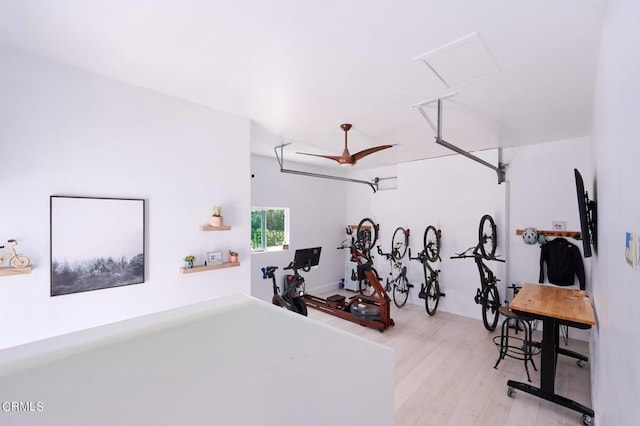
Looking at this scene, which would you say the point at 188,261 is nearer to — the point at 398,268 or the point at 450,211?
the point at 398,268

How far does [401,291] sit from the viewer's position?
5.79 m

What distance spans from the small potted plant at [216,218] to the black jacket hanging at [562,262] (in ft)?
15.4

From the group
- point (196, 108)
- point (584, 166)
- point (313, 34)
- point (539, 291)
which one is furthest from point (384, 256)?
point (313, 34)

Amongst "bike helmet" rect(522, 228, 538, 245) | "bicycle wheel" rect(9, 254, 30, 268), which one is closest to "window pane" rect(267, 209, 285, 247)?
"bicycle wheel" rect(9, 254, 30, 268)

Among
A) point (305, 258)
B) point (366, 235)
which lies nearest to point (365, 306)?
point (305, 258)

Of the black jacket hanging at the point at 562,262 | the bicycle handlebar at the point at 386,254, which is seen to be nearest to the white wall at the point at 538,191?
the black jacket hanging at the point at 562,262

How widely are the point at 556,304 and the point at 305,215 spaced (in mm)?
4639

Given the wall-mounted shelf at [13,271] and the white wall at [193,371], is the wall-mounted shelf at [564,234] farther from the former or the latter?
the wall-mounted shelf at [13,271]

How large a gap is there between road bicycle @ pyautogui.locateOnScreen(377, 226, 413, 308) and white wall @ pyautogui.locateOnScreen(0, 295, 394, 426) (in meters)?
4.80

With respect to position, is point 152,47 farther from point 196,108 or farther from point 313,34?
point 313,34

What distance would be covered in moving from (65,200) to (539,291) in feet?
16.3

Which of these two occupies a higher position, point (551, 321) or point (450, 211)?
point (450, 211)

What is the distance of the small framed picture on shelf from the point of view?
3.11 metres

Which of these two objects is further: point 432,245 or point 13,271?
point 432,245
